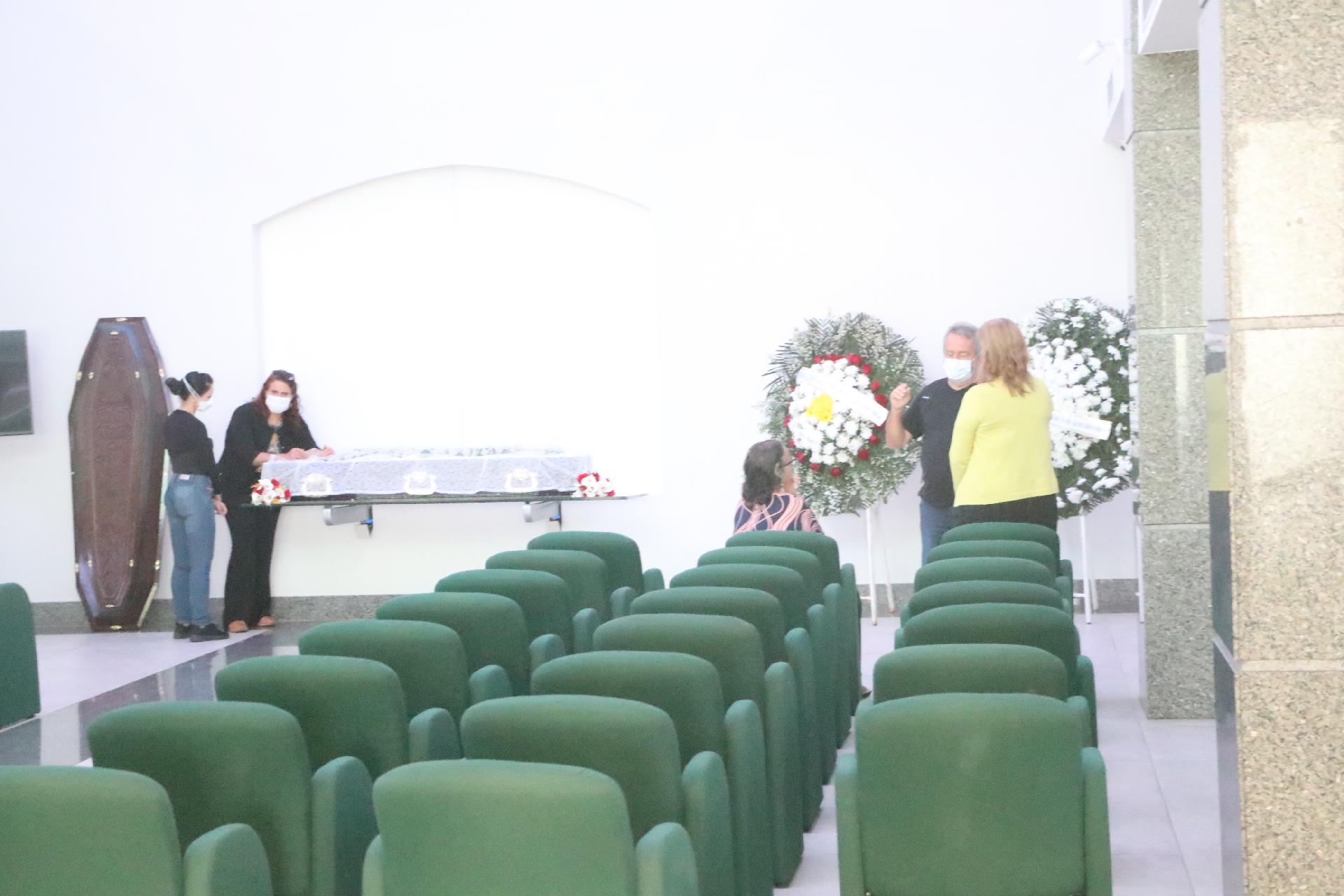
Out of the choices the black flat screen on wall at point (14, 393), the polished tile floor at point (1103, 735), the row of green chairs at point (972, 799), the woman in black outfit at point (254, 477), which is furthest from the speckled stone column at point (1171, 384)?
the black flat screen on wall at point (14, 393)

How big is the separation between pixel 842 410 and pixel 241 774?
20.2ft

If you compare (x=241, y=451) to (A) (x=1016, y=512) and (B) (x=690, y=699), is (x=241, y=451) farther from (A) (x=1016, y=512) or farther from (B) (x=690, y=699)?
(B) (x=690, y=699)

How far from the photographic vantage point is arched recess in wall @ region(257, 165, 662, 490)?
10.4 m

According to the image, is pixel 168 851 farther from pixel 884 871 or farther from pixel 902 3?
pixel 902 3

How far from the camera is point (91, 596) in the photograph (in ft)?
33.8

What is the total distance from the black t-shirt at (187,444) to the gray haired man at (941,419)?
473 centimetres

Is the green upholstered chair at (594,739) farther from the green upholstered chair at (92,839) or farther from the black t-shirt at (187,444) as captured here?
the black t-shirt at (187,444)

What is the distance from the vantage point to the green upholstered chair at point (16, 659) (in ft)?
23.9

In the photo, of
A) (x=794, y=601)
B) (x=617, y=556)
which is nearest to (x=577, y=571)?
(x=617, y=556)

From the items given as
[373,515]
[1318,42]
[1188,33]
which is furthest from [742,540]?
[373,515]

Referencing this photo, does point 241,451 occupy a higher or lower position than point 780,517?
higher

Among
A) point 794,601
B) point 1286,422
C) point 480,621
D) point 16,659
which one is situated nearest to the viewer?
point 1286,422

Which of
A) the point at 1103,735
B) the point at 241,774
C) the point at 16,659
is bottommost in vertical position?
the point at 1103,735

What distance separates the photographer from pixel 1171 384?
20.6 ft
